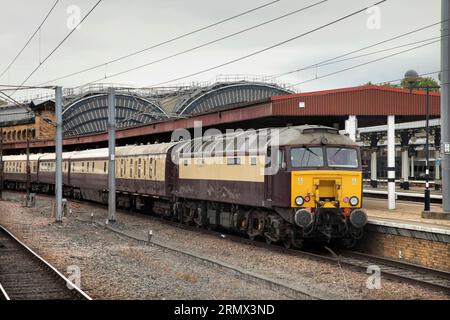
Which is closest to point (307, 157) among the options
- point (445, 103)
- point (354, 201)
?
point (354, 201)

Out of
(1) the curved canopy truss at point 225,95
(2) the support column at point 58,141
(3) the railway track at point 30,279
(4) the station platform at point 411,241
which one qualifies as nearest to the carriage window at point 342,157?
(4) the station platform at point 411,241

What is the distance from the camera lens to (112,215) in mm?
28859

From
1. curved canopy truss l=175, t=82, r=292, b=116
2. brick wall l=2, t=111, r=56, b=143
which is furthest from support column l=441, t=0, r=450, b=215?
brick wall l=2, t=111, r=56, b=143

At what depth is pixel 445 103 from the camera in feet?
74.2

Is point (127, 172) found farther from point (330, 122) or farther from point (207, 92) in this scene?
point (207, 92)

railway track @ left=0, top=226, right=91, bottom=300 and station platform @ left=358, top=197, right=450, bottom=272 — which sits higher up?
station platform @ left=358, top=197, right=450, bottom=272

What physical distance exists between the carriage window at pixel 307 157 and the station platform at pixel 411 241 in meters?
2.74

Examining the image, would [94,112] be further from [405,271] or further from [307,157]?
[405,271]

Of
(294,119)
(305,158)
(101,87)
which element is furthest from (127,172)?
(101,87)

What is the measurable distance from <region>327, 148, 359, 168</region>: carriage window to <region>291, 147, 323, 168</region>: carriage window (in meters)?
0.29

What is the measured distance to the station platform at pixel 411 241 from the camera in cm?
1675

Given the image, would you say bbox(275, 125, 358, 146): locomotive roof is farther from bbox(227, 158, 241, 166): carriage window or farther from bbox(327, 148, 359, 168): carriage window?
bbox(227, 158, 241, 166): carriage window

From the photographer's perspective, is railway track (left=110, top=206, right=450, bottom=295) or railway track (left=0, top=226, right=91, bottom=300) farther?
railway track (left=110, top=206, right=450, bottom=295)

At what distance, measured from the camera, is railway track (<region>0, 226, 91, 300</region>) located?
12938mm
